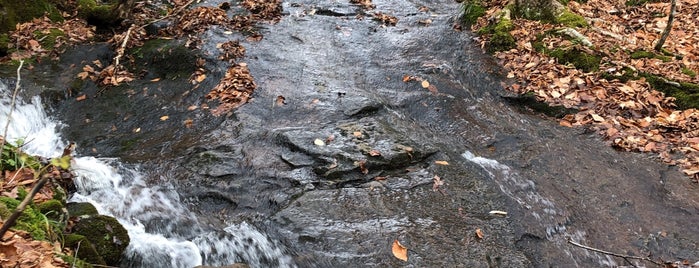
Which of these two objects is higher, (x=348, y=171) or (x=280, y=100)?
(x=348, y=171)

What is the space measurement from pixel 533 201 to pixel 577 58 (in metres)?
3.39

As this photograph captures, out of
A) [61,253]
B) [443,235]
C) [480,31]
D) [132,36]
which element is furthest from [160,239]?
[480,31]

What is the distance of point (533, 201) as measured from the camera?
492 centimetres

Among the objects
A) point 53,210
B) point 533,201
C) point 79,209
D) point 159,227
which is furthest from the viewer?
point 533,201

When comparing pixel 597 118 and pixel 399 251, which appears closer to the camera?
pixel 399 251

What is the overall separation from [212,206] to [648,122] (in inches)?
218

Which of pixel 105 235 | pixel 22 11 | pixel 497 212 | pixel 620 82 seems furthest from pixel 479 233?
pixel 22 11

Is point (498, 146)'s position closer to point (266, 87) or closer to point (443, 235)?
point (443, 235)

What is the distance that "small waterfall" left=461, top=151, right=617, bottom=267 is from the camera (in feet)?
14.6

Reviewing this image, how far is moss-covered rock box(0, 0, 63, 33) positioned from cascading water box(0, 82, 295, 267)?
410 cm

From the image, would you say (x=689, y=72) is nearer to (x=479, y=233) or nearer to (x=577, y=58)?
(x=577, y=58)

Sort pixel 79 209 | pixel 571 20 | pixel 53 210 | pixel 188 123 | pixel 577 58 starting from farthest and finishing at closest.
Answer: pixel 571 20
pixel 577 58
pixel 188 123
pixel 79 209
pixel 53 210

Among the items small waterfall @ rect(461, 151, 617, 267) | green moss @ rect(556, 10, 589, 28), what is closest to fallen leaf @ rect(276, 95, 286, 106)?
small waterfall @ rect(461, 151, 617, 267)

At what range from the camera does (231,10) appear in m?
9.66
